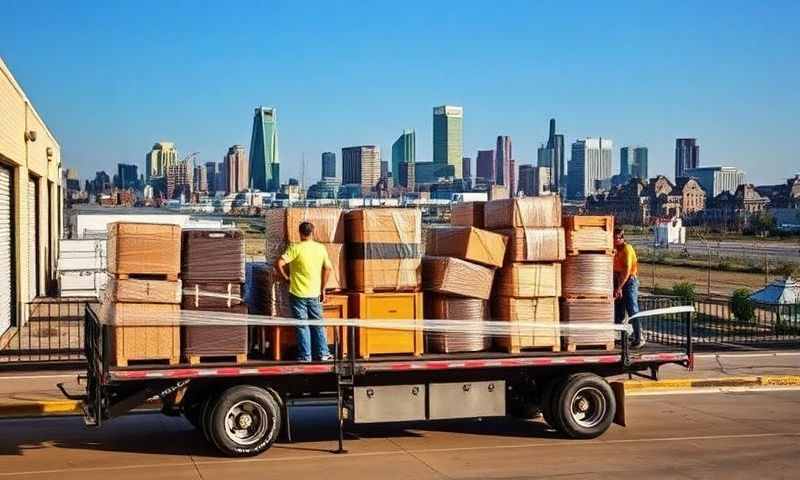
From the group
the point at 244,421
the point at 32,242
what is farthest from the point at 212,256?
the point at 32,242

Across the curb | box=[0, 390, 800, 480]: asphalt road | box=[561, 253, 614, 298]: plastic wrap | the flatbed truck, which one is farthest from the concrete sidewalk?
box=[561, 253, 614, 298]: plastic wrap

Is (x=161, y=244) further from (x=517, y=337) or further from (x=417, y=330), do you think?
(x=517, y=337)

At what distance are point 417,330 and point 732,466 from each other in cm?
364

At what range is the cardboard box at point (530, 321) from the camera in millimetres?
11500

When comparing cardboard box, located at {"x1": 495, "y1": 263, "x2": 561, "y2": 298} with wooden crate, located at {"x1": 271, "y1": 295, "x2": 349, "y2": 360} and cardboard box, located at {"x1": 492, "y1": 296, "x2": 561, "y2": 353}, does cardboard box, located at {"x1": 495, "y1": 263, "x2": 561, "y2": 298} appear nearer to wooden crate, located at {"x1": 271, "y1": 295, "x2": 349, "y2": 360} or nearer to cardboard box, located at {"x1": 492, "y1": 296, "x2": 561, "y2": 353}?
cardboard box, located at {"x1": 492, "y1": 296, "x2": 561, "y2": 353}

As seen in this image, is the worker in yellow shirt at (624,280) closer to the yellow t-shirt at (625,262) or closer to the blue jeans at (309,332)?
the yellow t-shirt at (625,262)

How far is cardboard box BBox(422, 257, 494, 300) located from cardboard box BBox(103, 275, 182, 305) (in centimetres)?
294

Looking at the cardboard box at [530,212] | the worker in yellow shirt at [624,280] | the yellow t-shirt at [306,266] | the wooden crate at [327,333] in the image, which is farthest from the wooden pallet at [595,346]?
the yellow t-shirt at [306,266]

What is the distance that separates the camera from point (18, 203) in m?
23.9

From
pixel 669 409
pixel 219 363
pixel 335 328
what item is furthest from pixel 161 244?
pixel 669 409

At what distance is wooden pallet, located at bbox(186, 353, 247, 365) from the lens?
1036cm

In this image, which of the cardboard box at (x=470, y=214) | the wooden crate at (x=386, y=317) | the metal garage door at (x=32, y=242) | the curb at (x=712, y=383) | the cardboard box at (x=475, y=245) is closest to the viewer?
the wooden crate at (x=386, y=317)

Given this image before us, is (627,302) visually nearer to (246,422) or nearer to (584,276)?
(584,276)

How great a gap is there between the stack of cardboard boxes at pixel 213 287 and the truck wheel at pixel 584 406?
375 cm
